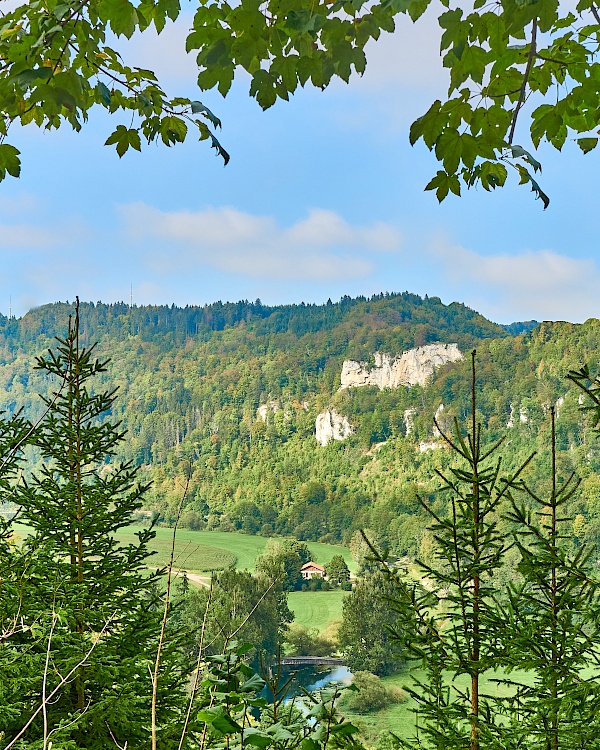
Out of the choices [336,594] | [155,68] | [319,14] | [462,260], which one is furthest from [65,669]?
[462,260]

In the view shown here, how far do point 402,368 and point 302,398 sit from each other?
1041 centimetres

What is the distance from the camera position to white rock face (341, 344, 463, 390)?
56.8m

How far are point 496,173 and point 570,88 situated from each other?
0.53ft

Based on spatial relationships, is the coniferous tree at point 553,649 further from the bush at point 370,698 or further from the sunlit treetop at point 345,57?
the bush at point 370,698

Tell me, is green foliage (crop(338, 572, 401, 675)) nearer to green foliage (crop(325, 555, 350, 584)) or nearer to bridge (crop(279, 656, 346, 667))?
bridge (crop(279, 656, 346, 667))

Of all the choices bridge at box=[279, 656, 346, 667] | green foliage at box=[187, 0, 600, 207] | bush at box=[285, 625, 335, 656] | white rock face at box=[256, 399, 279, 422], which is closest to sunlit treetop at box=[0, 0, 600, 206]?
green foliage at box=[187, 0, 600, 207]

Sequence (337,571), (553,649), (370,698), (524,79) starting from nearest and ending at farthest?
(524,79) → (553,649) → (370,698) → (337,571)

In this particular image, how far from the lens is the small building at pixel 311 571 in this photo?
35812mm

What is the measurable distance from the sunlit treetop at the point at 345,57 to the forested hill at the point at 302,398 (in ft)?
122

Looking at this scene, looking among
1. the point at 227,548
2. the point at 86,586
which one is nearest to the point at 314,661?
the point at 227,548

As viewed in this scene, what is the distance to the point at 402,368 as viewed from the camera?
5797cm

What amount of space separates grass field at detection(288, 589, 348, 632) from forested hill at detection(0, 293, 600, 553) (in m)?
5.84

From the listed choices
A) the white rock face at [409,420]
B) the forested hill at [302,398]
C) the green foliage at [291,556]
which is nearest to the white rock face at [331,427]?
the forested hill at [302,398]

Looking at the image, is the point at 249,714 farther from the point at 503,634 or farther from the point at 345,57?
the point at 345,57
